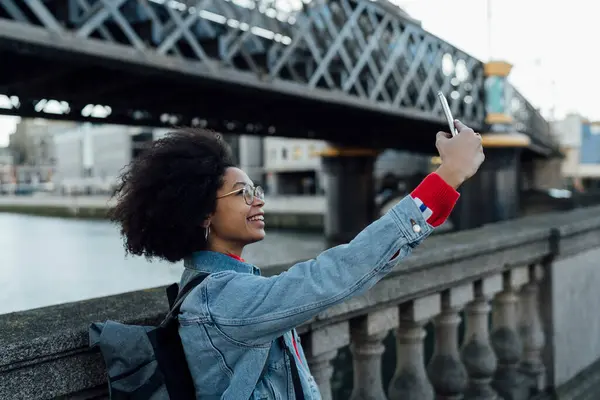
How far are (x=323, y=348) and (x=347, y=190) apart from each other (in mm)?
22989

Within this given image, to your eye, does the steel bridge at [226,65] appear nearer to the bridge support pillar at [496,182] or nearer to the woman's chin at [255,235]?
the bridge support pillar at [496,182]

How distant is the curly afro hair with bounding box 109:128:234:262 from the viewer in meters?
1.62

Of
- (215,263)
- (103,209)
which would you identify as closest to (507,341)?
(215,263)

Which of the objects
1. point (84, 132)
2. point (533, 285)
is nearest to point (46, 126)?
point (84, 132)

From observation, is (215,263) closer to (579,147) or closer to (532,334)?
(532,334)

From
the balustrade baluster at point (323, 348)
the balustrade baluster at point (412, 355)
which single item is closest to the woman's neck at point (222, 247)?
the balustrade baluster at point (323, 348)

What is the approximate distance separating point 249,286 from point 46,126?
107507 millimetres

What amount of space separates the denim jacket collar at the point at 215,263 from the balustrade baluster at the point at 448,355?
1.66 metres

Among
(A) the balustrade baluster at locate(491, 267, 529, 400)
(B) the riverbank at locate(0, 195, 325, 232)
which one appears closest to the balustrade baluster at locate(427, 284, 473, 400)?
(A) the balustrade baluster at locate(491, 267, 529, 400)

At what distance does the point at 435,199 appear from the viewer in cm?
140

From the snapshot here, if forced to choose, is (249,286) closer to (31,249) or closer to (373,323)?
(373,323)

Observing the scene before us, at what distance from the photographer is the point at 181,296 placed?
157cm

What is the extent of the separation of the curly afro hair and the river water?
8074 millimetres

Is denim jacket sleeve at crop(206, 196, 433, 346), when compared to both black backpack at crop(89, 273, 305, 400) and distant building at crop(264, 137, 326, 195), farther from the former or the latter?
distant building at crop(264, 137, 326, 195)
